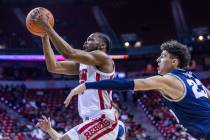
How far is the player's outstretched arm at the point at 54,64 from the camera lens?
4.69m

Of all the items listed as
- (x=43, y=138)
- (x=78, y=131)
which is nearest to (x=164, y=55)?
(x=78, y=131)

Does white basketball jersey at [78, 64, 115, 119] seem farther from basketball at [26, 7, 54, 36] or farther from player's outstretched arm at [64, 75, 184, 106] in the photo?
player's outstretched arm at [64, 75, 184, 106]

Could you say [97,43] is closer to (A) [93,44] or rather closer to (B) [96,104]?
(A) [93,44]

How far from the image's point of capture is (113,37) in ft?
83.1

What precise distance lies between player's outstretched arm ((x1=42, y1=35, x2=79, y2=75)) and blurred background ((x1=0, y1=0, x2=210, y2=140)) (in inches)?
666

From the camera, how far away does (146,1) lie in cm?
2452

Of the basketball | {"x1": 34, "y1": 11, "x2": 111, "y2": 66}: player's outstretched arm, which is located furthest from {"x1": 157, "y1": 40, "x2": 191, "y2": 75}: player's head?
the basketball

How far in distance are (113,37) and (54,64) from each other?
2063 centimetres

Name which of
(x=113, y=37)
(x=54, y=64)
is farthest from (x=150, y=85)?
(x=113, y=37)

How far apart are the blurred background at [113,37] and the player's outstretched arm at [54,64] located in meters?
16.9

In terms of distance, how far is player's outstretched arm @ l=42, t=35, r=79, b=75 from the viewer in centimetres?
469

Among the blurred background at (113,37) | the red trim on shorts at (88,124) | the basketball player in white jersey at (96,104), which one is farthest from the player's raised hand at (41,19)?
the blurred background at (113,37)

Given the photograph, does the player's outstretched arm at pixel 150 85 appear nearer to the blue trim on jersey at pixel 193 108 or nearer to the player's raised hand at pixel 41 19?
the blue trim on jersey at pixel 193 108

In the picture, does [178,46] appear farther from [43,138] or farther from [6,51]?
[6,51]
